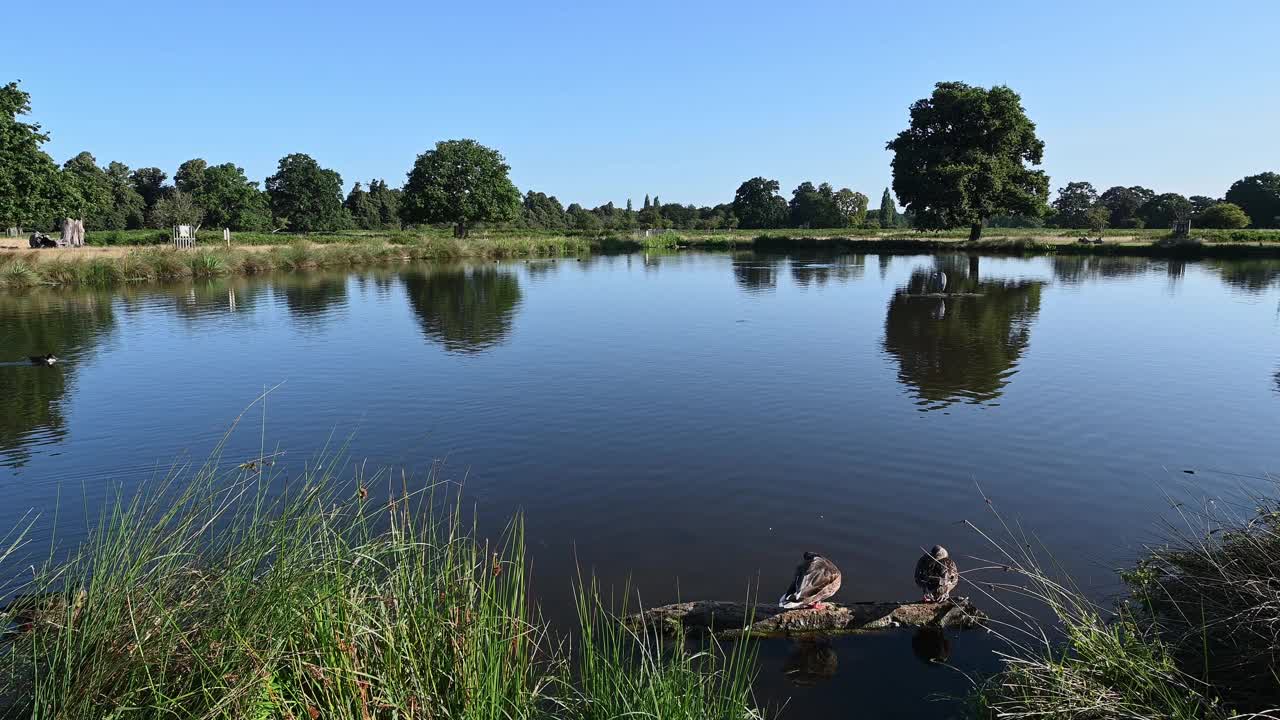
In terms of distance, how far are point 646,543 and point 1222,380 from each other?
13937 millimetres

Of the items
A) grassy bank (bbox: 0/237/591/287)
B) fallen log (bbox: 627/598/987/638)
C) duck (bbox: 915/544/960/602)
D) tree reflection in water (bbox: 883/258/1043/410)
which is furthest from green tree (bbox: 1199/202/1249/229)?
fallen log (bbox: 627/598/987/638)

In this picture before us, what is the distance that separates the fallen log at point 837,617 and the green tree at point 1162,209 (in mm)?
106355

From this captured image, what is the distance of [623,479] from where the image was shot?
9867 mm

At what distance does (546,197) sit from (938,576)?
140 m

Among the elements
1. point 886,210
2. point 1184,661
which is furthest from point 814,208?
point 1184,661

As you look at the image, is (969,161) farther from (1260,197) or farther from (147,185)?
(147,185)

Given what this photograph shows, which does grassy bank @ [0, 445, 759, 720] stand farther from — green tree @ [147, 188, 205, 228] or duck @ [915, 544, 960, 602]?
green tree @ [147, 188, 205, 228]

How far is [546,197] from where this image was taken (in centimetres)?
14075

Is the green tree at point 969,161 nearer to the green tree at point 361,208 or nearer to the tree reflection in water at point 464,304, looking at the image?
the tree reflection in water at point 464,304

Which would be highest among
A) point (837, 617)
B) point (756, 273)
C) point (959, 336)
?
point (756, 273)

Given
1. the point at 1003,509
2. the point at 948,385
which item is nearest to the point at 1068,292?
the point at 948,385

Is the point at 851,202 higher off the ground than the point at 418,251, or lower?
higher

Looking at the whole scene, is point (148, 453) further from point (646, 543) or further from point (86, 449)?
point (646, 543)

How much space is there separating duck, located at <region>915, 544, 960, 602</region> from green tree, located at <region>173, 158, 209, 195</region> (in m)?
92.9
